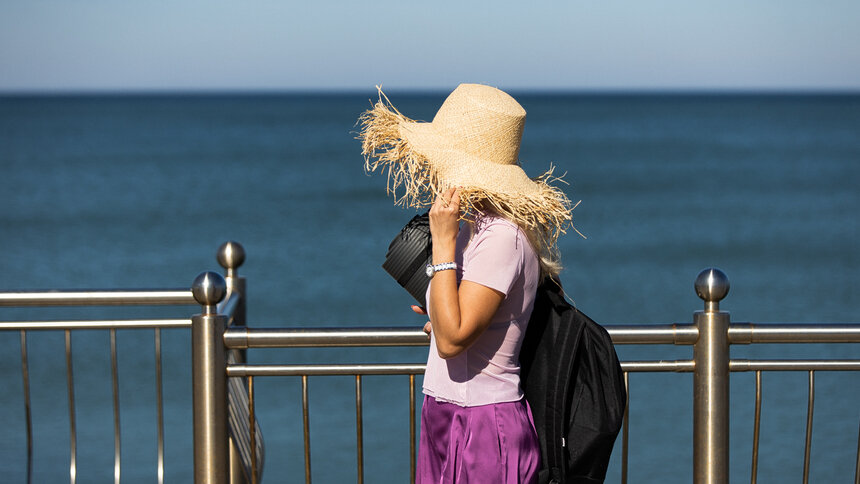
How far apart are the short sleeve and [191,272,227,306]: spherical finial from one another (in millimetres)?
1339

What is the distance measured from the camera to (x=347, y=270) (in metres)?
26.1

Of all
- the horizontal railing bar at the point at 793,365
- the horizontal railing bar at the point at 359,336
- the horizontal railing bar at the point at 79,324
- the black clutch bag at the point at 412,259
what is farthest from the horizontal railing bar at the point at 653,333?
the horizontal railing bar at the point at 79,324

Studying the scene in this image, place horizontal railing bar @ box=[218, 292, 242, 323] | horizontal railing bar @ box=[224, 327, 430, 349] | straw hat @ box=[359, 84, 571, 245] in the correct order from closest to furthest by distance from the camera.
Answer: straw hat @ box=[359, 84, 571, 245], horizontal railing bar @ box=[224, 327, 430, 349], horizontal railing bar @ box=[218, 292, 242, 323]

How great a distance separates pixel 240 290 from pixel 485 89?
260 cm

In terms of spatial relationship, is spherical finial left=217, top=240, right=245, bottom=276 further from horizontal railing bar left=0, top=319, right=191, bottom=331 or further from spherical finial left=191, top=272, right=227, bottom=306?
spherical finial left=191, top=272, right=227, bottom=306

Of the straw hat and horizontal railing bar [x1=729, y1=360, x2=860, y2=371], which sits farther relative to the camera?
horizontal railing bar [x1=729, y1=360, x2=860, y2=371]

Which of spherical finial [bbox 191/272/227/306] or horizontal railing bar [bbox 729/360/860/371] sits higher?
spherical finial [bbox 191/272/227/306]

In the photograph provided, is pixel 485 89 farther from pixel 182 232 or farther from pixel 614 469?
pixel 182 232

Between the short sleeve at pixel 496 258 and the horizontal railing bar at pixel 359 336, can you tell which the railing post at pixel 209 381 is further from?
the short sleeve at pixel 496 258

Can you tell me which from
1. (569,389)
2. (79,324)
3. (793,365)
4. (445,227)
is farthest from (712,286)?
(79,324)

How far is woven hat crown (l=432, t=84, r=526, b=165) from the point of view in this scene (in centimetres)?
255

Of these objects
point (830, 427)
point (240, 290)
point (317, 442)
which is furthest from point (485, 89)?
point (830, 427)

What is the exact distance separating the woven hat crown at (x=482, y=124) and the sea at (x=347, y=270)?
1033 millimetres

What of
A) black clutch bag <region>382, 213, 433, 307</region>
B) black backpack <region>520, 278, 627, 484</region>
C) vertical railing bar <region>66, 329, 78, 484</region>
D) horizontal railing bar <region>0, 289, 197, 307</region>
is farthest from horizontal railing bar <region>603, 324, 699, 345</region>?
vertical railing bar <region>66, 329, 78, 484</region>
